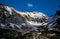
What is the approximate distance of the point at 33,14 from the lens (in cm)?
13038

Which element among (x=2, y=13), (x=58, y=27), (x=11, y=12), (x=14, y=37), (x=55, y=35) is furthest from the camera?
(x=11, y=12)

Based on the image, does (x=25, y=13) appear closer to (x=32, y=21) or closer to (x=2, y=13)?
(x=32, y=21)

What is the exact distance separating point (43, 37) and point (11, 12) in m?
93.0

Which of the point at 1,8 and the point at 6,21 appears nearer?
the point at 6,21

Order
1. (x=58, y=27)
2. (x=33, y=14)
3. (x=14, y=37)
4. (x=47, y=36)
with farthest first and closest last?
1. (x=33, y=14)
2. (x=14, y=37)
3. (x=47, y=36)
4. (x=58, y=27)

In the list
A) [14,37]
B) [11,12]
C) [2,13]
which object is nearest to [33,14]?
[11,12]

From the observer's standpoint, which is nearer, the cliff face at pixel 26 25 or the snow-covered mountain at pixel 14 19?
the cliff face at pixel 26 25

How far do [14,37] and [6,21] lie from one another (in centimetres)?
7552

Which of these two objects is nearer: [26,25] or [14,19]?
[14,19]

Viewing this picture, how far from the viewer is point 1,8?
4094 inches

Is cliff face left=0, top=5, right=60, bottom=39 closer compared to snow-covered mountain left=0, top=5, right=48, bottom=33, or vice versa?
cliff face left=0, top=5, right=60, bottom=39

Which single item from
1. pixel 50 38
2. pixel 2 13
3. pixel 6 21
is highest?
pixel 2 13

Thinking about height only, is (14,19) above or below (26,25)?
above

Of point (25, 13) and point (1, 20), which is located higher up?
point (25, 13)
